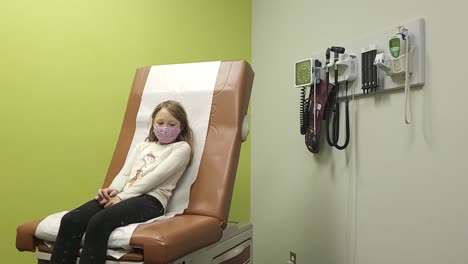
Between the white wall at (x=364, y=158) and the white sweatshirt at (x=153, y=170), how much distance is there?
26.2 inches

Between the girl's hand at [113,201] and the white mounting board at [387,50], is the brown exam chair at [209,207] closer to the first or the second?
the girl's hand at [113,201]

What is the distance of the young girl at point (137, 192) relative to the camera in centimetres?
96

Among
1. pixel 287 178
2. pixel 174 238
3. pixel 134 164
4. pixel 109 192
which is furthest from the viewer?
pixel 287 178

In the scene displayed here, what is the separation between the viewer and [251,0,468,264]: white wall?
1.02 m

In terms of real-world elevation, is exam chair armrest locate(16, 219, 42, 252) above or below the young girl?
below

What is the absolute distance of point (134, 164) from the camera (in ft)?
4.37

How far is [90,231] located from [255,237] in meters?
1.25

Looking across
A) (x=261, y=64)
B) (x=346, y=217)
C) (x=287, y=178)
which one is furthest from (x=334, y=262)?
(x=261, y=64)

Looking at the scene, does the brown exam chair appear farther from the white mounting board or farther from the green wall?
the white mounting board

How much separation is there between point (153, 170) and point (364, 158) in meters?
0.78

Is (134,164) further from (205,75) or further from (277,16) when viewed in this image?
(277,16)

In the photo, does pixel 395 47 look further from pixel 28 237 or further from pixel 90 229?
pixel 28 237

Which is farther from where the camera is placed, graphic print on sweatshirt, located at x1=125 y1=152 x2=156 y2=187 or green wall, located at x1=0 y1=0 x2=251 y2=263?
green wall, located at x1=0 y1=0 x2=251 y2=263

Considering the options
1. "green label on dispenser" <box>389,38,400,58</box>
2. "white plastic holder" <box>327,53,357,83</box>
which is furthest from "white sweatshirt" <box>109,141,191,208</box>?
"green label on dispenser" <box>389,38,400,58</box>
